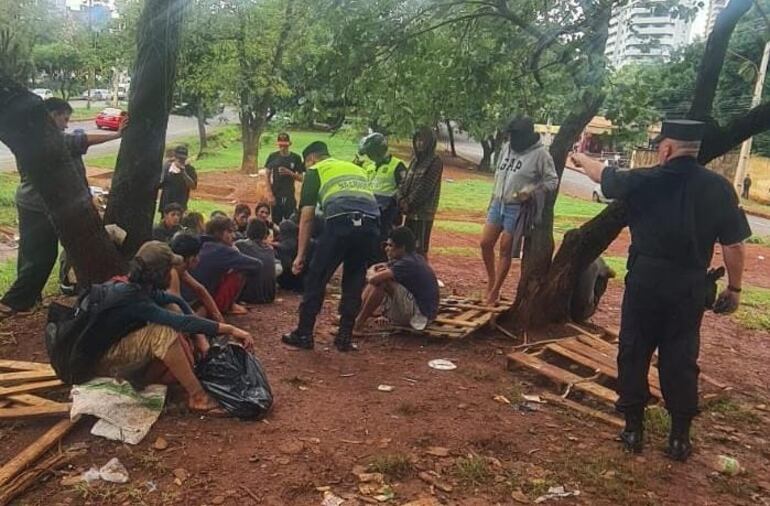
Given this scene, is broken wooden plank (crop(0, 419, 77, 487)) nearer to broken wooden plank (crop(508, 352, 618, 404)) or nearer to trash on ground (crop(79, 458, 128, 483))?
trash on ground (crop(79, 458, 128, 483))

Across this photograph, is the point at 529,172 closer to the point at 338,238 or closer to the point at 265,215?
the point at 338,238

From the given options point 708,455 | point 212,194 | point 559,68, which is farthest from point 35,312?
point 212,194

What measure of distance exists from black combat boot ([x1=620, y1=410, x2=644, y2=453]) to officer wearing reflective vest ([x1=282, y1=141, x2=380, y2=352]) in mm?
2242

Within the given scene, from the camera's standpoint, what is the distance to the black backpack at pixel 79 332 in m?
3.95

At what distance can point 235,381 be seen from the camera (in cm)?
425

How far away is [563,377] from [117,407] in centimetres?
292

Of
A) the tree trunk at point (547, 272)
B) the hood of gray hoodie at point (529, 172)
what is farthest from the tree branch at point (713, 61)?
the hood of gray hoodie at point (529, 172)

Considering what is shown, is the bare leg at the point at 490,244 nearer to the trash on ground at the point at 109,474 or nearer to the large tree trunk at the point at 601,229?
the large tree trunk at the point at 601,229

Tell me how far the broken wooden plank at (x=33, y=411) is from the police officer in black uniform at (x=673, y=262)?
3.18 meters

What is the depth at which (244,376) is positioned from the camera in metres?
4.29

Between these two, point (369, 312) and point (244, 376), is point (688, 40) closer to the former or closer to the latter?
point (369, 312)

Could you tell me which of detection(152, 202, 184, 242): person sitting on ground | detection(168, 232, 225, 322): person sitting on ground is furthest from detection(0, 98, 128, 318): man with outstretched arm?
detection(168, 232, 225, 322): person sitting on ground

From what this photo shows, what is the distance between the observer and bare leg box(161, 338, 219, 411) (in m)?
4.09

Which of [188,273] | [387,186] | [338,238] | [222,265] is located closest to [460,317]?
[338,238]
